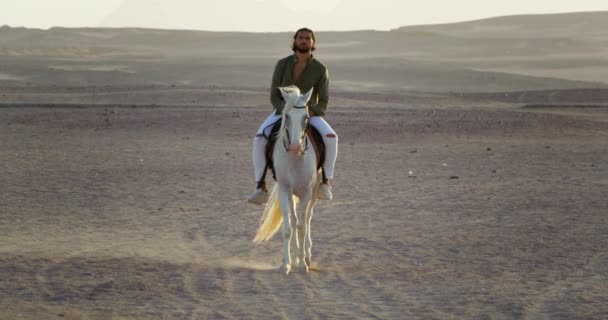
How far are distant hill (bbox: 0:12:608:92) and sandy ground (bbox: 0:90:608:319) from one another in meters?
22.6

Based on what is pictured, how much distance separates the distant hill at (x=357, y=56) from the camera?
4878cm

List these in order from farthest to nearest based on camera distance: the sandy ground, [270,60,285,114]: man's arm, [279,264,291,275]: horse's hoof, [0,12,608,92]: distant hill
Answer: [0,12,608,92]: distant hill → [270,60,285,114]: man's arm → [279,264,291,275]: horse's hoof → the sandy ground

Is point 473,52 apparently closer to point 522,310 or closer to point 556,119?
point 556,119

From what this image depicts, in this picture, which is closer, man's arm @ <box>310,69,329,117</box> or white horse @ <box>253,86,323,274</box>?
white horse @ <box>253,86,323,274</box>

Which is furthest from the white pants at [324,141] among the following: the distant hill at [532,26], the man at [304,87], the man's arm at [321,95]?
the distant hill at [532,26]

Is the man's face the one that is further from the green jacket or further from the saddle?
the saddle

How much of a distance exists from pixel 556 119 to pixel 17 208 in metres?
17.5

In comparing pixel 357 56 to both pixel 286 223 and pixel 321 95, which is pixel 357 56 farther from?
pixel 286 223

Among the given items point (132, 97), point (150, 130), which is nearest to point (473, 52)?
point (132, 97)

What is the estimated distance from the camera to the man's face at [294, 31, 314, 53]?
417 inches

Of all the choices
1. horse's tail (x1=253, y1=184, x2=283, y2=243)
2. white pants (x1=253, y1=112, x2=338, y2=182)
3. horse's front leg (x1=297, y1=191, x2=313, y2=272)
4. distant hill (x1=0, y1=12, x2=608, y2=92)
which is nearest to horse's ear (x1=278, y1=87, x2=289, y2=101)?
white pants (x1=253, y1=112, x2=338, y2=182)

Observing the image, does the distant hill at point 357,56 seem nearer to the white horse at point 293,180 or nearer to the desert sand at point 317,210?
the desert sand at point 317,210

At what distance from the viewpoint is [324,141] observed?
415 inches

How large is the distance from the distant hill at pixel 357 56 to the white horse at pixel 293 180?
3408 cm
